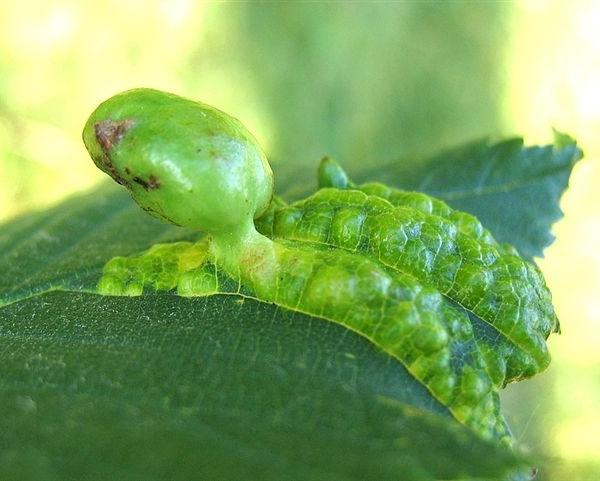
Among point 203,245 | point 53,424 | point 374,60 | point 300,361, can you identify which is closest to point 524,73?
point 374,60

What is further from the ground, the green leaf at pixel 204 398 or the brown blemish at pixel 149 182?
the brown blemish at pixel 149 182

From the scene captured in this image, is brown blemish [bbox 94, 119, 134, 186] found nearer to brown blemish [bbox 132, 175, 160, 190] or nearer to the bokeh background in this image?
brown blemish [bbox 132, 175, 160, 190]

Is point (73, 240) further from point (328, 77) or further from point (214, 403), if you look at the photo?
point (328, 77)

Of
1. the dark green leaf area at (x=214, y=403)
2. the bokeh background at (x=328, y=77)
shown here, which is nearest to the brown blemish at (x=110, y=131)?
the dark green leaf area at (x=214, y=403)

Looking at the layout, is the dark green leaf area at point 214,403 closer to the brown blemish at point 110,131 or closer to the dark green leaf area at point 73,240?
the dark green leaf area at point 73,240

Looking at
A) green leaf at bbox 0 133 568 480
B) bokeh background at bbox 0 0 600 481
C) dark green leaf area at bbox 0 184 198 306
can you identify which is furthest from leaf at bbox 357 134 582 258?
bokeh background at bbox 0 0 600 481
